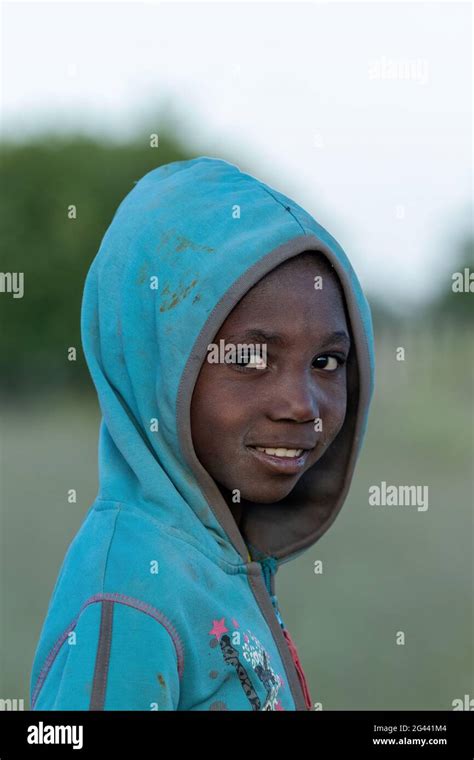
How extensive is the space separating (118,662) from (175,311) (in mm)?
561

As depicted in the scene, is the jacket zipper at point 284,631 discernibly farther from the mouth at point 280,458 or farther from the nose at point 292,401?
the nose at point 292,401

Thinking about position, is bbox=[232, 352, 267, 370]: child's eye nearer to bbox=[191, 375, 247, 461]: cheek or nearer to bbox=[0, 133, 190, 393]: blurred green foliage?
bbox=[191, 375, 247, 461]: cheek

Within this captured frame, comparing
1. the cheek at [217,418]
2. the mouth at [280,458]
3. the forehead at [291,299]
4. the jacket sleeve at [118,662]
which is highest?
the forehead at [291,299]

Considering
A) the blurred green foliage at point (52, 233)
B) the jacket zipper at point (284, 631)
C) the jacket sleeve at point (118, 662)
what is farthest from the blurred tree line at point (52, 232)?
the jacket sleeve at point (118, 662)

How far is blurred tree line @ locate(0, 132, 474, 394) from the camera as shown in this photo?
1505 cm

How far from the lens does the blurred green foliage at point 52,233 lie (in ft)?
49.4

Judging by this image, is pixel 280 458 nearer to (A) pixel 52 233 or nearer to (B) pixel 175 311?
(B) pixel 175 311

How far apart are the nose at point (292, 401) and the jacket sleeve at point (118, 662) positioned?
1.24 ft

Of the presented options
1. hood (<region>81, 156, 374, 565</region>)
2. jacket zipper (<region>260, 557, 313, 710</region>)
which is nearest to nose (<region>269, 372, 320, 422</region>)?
hood (<region>81, 156, 374, 565</region>)

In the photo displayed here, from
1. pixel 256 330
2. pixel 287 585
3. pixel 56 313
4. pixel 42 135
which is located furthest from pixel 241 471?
pixel 42 135

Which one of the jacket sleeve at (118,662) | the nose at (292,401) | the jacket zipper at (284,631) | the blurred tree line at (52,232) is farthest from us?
the blurred tree line at (52,232)

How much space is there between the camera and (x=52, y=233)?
15.9 metres
